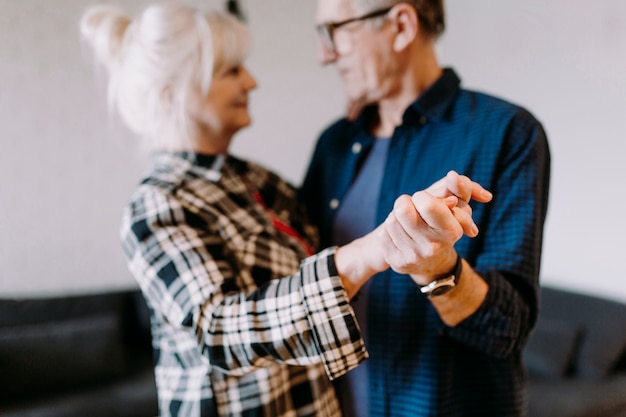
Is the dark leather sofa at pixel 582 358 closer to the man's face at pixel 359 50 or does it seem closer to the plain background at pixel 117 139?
the plain background at pixel 117 139

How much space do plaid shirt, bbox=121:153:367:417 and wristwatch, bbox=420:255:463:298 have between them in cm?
11

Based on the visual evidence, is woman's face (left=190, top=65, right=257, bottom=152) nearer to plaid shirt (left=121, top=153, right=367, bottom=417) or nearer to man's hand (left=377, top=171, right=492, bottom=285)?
plaid shirt (left=121, top=153, right=367, bottom=417)

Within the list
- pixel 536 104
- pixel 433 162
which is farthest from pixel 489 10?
pixel 433 162

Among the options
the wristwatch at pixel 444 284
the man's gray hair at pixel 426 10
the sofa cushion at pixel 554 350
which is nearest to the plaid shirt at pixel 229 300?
the wristwatch at pixel 444 284

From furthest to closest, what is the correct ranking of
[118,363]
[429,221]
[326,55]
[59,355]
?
[118,363] < [59,355] < [326,55] < [429,221]

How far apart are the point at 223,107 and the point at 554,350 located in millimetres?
1590

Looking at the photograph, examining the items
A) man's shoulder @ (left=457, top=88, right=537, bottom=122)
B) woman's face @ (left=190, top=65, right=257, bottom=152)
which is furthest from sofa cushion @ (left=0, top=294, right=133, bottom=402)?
man's shoulder @ (left=457, top=88, right=537, bottom=122)

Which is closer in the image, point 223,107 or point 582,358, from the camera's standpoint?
point 223,107

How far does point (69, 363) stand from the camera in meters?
1.86

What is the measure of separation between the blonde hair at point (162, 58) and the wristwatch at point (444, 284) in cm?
51

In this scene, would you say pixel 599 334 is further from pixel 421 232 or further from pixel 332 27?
pixel 421 232

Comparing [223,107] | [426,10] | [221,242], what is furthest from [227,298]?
[426,10]

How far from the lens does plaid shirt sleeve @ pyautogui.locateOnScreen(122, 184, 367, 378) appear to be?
23.5 inches

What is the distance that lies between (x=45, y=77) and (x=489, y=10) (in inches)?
68.2
